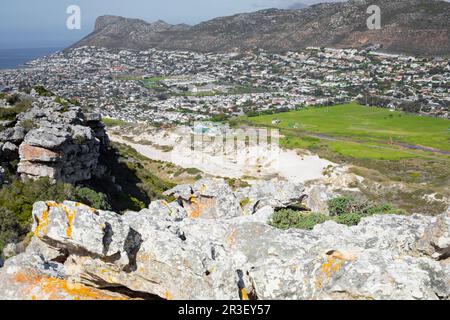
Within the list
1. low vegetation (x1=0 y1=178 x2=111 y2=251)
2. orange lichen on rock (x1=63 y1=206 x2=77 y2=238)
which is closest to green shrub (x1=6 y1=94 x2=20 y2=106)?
low vegetation (x1=0 y1=178 x2=111 y2=251)

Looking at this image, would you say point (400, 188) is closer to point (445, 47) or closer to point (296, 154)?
point (296, 154)

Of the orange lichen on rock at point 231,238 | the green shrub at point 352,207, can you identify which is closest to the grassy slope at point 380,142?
the green shrub at point 352,207

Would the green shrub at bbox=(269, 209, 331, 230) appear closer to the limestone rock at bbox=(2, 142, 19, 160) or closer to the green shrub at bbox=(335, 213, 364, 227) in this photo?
the green shrub at bbox=(335, 213, 364, 227)

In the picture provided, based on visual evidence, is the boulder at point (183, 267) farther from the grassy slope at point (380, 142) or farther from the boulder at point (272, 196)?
the grassy slope at point (380, 142)

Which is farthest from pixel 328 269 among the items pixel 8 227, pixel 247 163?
pixel 247 163

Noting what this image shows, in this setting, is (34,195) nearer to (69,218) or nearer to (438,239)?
(69,218)
